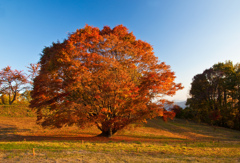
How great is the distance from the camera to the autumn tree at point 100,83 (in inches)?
520

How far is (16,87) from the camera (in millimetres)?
35625

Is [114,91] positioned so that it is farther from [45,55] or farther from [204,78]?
[204,78]

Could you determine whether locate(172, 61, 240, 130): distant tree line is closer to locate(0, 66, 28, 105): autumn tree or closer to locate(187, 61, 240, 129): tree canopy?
locate(187, 61, 240, 129): tree canopy

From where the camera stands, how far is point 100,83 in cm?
1388

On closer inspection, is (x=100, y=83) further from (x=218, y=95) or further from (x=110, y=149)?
(x=218, y=95)

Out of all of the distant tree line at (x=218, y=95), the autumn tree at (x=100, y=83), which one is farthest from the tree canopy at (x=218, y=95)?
the autumn tree at (x=100, y=83)

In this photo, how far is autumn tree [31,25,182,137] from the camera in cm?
1320

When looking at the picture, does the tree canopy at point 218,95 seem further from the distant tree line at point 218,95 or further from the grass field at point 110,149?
the grass field at point 110,149

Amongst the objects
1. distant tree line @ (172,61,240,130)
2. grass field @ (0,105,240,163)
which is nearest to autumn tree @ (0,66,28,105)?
grass field @ (0,105,240,163)

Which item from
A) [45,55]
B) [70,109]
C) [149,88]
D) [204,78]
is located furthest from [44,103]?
[204,78]

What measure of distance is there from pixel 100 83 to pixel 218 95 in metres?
35.0

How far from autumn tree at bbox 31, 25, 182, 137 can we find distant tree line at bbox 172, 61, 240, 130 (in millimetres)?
24093

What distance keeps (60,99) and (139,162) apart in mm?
10648

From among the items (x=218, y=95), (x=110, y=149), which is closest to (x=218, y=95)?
(x=218, y=95)
